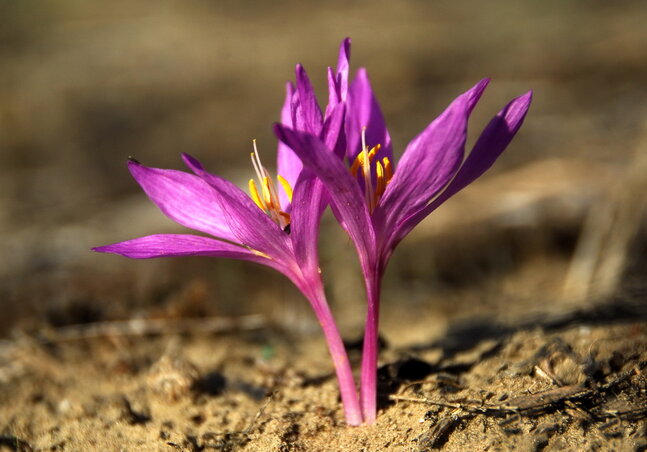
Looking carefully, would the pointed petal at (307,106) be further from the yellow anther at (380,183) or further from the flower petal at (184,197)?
the flower petal at (184,197)

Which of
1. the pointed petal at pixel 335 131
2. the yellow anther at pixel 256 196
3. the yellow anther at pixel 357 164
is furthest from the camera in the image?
the yellow anther at pixel 256 196

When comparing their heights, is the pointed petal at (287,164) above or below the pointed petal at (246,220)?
above

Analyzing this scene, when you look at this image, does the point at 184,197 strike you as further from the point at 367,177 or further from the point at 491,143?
the point at 491,143

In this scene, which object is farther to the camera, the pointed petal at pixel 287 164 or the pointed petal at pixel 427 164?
the pointed petal at pixel 287 164

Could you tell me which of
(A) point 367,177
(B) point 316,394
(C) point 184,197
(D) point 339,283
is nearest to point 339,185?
(A) point 367,177

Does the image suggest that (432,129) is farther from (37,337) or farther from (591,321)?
(37,337)

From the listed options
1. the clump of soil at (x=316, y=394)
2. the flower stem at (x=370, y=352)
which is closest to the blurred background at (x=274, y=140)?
the clump of soil at (x=316, y=394)
